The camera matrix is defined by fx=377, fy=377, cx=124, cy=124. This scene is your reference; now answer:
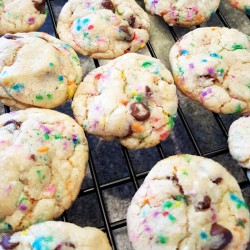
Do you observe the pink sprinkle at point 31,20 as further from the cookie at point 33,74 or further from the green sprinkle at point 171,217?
the green sprinkle at point 171,217

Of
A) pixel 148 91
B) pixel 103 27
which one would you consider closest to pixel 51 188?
pixel 148 91

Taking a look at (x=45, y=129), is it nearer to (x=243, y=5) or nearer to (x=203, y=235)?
(x=203, y=235)

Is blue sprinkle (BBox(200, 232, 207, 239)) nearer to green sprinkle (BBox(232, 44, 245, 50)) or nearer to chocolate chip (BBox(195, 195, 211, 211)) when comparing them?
chocolate chip (BBox(195, 195, 211, 211))

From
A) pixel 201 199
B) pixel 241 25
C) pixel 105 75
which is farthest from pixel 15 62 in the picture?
pixel 241 25

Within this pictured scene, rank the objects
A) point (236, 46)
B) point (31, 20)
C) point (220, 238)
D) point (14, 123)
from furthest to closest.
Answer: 1. point (31, 20)
2. point (236, 46)
3. point (14, 123)
4. point (220, 238)

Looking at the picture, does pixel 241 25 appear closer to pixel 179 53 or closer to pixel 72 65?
pixel 179 53

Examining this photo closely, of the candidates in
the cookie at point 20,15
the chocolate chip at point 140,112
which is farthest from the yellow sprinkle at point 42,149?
the cookie at point 20,15
